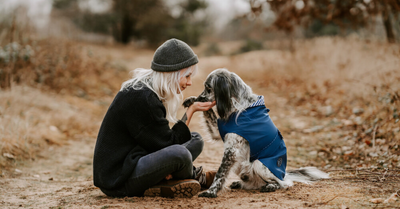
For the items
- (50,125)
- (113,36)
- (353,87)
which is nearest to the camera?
(50,125)

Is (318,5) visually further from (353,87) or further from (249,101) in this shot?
(249,101)

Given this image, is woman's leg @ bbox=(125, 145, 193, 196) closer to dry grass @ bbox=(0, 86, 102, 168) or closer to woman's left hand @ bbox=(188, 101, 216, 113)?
woman's left hand @ bbox=(188, 101, 216, 113)

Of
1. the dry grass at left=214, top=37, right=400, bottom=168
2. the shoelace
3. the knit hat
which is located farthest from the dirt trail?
the knit hat

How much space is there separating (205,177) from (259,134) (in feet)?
2.35

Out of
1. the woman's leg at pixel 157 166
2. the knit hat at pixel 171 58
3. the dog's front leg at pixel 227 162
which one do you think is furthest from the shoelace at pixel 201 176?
the knit hat at pixel 171 58

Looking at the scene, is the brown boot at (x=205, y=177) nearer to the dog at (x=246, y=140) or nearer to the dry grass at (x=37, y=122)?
the dog at (x=246, y=140)

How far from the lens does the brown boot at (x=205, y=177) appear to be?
3.12m

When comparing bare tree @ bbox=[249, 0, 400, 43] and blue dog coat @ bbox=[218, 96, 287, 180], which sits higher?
bare tree @ bbox=[249, 0, 400, 43]

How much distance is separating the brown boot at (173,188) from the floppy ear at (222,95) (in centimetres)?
75

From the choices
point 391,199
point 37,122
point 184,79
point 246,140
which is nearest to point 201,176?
point 246,140

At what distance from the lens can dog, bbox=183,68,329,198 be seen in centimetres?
303

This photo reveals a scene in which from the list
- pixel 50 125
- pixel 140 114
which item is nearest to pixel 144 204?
pixel 140 114

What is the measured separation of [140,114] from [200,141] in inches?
34.1

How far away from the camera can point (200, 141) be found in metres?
3.18
